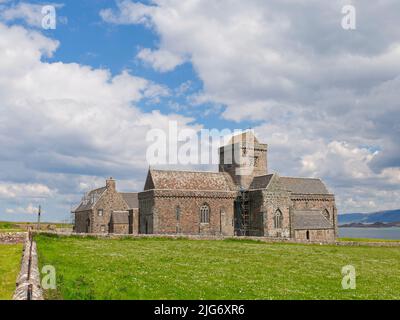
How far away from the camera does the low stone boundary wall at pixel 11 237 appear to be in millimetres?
41156

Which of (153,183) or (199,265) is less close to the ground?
(153,183)

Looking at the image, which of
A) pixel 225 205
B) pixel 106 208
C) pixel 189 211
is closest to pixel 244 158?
pixel 225 205

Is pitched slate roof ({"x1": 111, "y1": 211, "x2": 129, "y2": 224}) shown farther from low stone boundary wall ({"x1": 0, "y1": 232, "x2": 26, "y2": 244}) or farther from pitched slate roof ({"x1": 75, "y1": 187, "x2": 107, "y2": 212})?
low stone boundary wall ({"x1": 0, "y1": 232, "x2": 26, "y2": 244})

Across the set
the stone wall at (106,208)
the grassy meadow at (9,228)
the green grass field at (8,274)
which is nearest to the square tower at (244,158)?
the stone wall at (106,208)

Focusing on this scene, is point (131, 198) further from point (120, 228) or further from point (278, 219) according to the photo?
point (278, 219)

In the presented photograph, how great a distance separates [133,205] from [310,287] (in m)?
66.1

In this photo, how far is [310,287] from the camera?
58.3 feet

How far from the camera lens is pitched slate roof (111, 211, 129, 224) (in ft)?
225

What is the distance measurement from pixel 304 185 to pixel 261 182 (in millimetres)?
13275

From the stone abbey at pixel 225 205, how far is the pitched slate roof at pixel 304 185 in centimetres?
Answer: 23

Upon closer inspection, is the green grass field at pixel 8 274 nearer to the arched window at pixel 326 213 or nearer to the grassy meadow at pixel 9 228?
the grassy meadow at pixel 9 228

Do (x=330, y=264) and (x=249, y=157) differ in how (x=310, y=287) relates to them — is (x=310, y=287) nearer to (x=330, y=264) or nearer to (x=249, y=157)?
(x=330, y=264)

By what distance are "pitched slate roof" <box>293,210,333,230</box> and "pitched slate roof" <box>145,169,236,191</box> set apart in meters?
10.6

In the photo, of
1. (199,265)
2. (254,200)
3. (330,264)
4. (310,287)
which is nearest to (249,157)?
(254,200)
